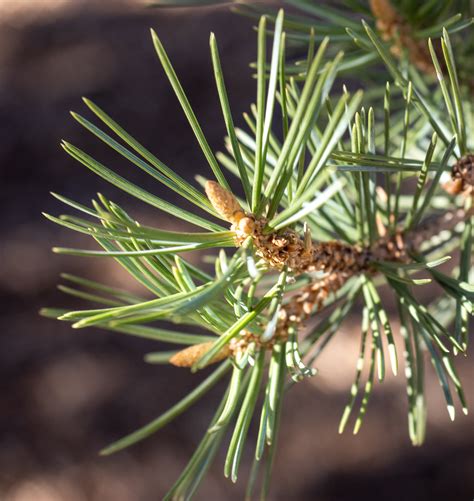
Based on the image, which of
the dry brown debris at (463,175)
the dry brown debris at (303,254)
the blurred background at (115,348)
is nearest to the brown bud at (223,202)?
the dry brown debris at (303,254)

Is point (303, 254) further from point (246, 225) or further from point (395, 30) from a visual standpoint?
point (395, 30)

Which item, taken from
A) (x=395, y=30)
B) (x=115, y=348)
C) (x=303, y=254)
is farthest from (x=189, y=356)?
(x=115, y=348)

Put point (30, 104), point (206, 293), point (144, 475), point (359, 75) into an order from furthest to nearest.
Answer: point (30, 104) < point (144, 475) < point (359, 75) < point (206, 293)

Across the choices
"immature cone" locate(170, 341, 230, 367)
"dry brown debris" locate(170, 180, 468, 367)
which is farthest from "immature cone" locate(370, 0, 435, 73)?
"immature cone" locate(170, 341, 230, 367)

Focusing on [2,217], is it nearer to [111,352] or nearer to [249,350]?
[111,352]

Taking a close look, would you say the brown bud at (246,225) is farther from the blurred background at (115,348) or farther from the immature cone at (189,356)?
the blurred background at (115,348)

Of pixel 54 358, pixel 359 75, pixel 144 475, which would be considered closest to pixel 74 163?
pixel 54 358

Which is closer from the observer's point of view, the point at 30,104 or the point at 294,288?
the point at 294,288

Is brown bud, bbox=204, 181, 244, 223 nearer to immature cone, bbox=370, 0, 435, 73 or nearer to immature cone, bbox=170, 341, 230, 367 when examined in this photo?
immature cone, bbox=170, 341, 230, 367
